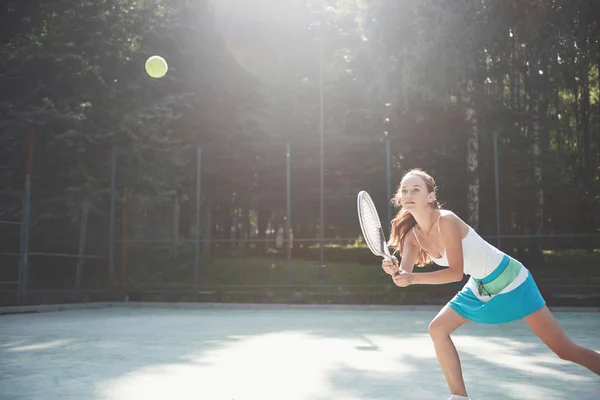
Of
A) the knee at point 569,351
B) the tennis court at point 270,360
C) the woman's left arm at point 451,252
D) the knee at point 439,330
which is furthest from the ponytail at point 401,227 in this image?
the tennis court at point 270,360

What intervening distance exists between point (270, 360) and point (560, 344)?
431cm

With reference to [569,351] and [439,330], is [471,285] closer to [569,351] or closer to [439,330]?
[439,330]

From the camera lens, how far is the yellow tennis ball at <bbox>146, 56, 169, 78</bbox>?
73.2 ft

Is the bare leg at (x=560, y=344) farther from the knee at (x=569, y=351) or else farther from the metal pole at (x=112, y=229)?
the metal pole at (x=112, y=229)

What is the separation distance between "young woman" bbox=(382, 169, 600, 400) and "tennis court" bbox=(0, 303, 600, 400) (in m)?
1.31

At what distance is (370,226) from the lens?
5266mm

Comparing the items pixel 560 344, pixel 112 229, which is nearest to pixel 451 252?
pixel 560 344

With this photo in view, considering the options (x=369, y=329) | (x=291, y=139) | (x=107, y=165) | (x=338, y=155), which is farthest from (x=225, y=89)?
(x=369, y=329)

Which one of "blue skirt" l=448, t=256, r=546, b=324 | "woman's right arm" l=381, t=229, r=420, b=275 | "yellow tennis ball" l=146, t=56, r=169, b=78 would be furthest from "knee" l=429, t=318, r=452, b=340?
"yellow tennis ball" l=146, t=56, r=169, b=78

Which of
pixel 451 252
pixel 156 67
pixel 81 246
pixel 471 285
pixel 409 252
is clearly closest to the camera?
pixel 451 252

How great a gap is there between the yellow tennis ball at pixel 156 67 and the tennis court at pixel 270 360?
401 inches

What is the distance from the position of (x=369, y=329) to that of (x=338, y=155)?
13.1 meters

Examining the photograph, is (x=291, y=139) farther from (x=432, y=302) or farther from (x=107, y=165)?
(x=432, y=302)

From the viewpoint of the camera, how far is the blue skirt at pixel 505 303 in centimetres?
464
